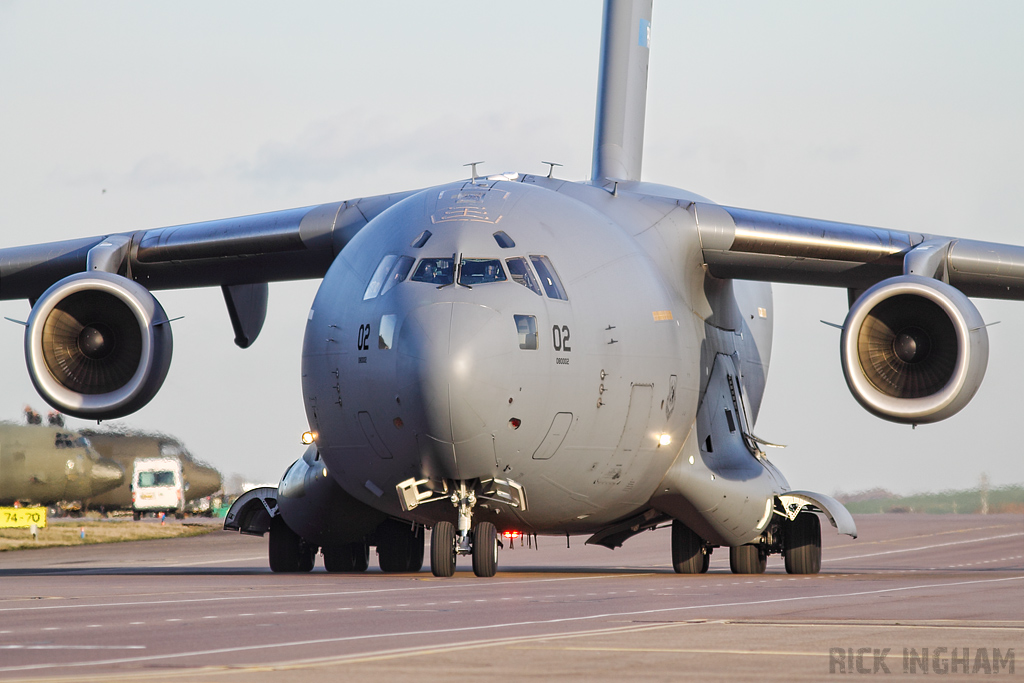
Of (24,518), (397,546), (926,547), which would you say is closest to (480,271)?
(397,546)

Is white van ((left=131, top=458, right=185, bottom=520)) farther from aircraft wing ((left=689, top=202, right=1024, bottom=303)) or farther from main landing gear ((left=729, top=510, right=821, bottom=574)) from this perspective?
aircraft wing ((left=689, top=202, right=1024, bottom=303))

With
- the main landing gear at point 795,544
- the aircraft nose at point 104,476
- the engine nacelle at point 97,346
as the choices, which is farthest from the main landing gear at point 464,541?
the aircraft nose at point 104,476

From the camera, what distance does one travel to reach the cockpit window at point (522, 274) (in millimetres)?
12953

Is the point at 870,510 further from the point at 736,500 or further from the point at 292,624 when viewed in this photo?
the point at 292,624

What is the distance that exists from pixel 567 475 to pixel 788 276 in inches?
181

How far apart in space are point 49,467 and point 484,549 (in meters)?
27.8

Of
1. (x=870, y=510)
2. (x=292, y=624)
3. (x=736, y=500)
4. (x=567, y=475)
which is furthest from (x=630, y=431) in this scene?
(x=870, y=510)

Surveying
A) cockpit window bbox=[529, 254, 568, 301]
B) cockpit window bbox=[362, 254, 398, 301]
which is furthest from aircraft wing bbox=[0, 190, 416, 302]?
cockpit window bbox=[529, 254, 568, 301]

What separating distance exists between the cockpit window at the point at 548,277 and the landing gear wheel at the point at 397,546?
5.04m

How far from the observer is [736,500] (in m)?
15.6

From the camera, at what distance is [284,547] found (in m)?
16.8

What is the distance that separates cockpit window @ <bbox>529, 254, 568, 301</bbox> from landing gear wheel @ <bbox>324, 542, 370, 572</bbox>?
5184mm

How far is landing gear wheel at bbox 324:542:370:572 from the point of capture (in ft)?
55.6

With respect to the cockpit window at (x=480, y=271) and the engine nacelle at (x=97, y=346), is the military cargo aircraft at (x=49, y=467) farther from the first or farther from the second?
the cockpit window at (x=480, y=271)
